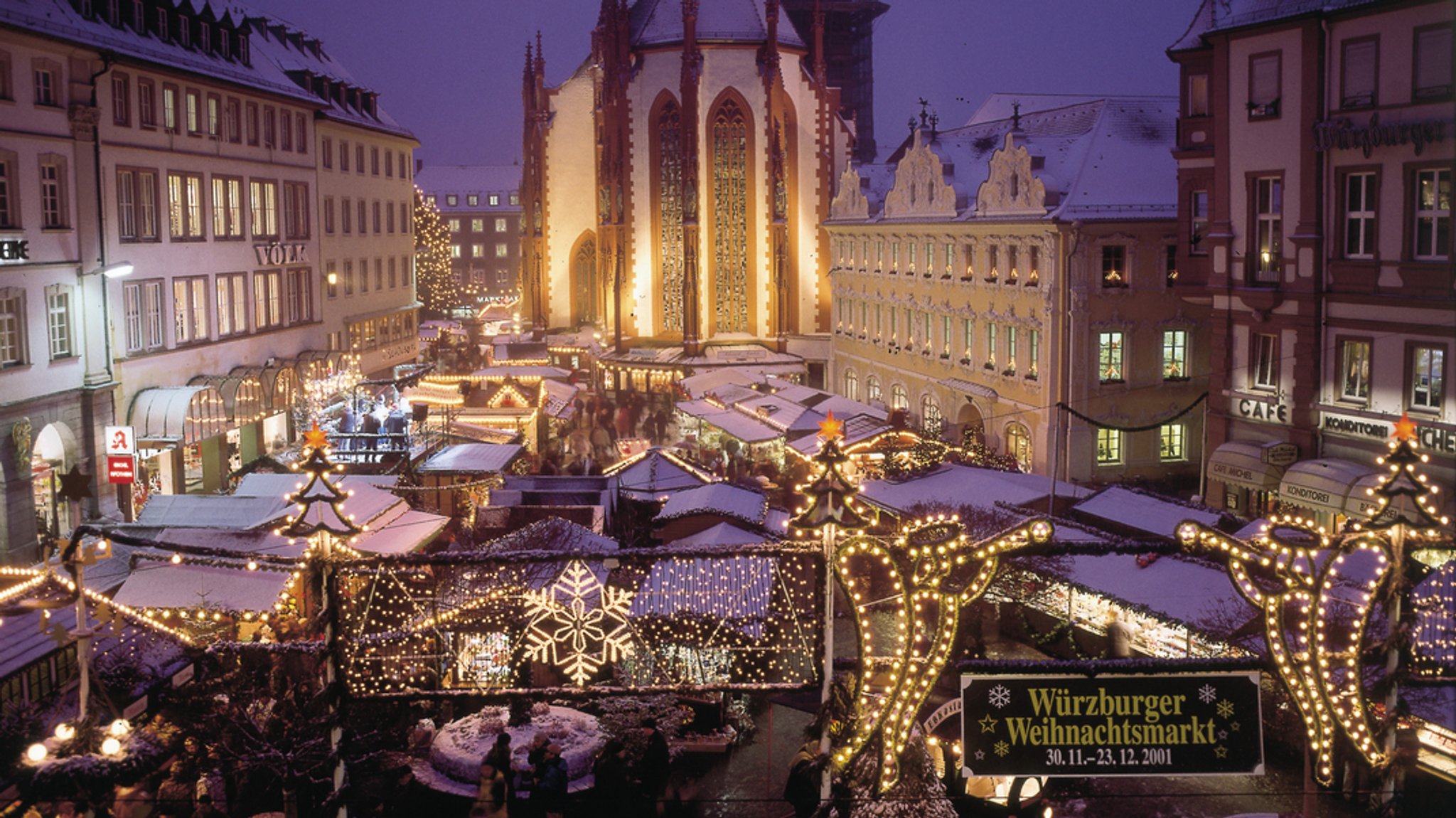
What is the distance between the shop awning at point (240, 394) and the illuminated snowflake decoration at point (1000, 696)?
94.9ft

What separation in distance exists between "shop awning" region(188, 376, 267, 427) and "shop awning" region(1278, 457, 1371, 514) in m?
23.9

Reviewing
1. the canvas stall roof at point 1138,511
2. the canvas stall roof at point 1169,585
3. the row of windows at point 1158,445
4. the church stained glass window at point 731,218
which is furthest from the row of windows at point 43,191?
the church stained glass window at point 731,218

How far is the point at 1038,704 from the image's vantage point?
9.55m

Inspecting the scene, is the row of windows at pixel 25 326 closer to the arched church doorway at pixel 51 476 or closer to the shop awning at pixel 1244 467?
the arched church doorway at pixel 51 476

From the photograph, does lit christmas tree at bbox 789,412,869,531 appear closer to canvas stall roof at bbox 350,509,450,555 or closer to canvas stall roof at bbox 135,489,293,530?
canvas stall roof at bbox 350,509,450,555

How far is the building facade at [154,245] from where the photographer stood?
89.1ft

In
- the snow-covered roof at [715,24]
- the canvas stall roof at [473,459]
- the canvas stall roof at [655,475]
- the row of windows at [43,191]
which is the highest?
the snow-covered roof at [715,24]

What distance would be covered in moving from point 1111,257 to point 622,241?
31.1 metres

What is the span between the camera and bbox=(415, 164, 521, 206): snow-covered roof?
130 m

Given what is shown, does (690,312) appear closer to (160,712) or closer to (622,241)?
(622,241)

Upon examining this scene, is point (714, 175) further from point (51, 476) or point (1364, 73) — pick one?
point (1364, 73)

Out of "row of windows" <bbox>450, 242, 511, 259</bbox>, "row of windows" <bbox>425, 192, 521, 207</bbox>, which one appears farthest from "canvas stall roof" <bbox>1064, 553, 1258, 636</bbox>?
"row of windows" <bbox>450, 242, 511, 259</bbox>

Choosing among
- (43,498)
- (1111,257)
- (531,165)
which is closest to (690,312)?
(531,165)

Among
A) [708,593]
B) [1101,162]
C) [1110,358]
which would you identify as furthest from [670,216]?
[708,593]
